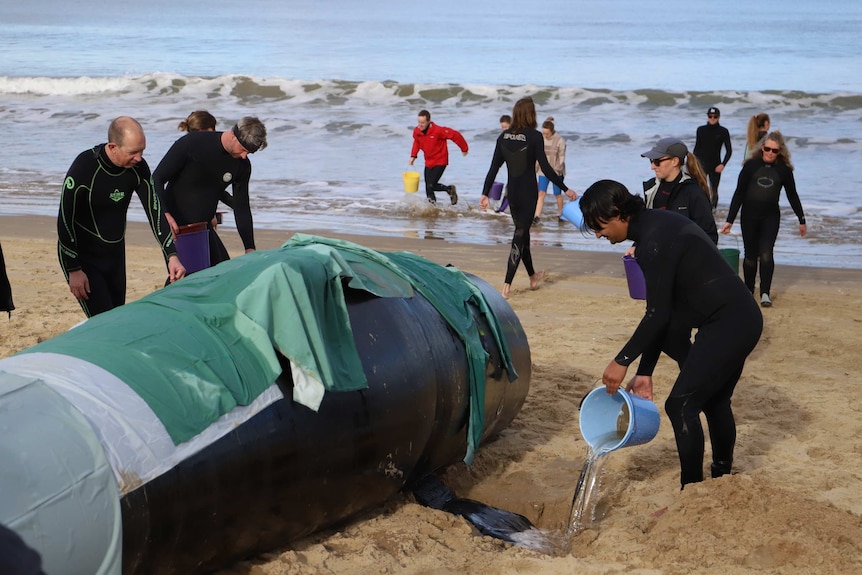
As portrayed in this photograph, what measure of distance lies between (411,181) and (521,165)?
274 inches

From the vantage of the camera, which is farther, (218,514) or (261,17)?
(261,17)

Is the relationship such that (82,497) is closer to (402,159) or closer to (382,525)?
(382,525)

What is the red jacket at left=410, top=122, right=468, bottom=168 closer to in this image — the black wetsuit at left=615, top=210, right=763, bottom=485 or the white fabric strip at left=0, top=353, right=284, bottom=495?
the black wetsuit at left=615, top=210, right=763, bottom=485

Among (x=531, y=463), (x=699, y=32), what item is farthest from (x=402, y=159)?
(x=699, y=32)

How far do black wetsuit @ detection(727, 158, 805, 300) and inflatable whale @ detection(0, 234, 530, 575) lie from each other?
5.22m

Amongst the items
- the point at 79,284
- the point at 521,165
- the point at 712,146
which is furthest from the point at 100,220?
the point at 712,146

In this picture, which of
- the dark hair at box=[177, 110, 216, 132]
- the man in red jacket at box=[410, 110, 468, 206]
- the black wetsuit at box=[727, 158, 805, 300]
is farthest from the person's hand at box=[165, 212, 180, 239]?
the man in red jacket at box=[410, 110, 468, 206]

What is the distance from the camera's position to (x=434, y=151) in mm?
16688

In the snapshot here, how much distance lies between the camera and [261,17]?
310 feet

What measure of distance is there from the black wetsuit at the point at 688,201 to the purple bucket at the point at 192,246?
329cm

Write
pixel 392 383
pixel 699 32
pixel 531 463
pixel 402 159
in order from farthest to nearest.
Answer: pixel 699 32, pixel 402 159, pixel 531 463, pixel 392 383

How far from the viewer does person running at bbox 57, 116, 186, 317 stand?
19.4 feet

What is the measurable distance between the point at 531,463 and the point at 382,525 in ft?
4.53

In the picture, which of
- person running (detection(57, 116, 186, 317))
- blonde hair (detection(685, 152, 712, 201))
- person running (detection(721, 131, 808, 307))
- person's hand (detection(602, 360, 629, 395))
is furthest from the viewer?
person running (detection(721, 131, 808, 307))
